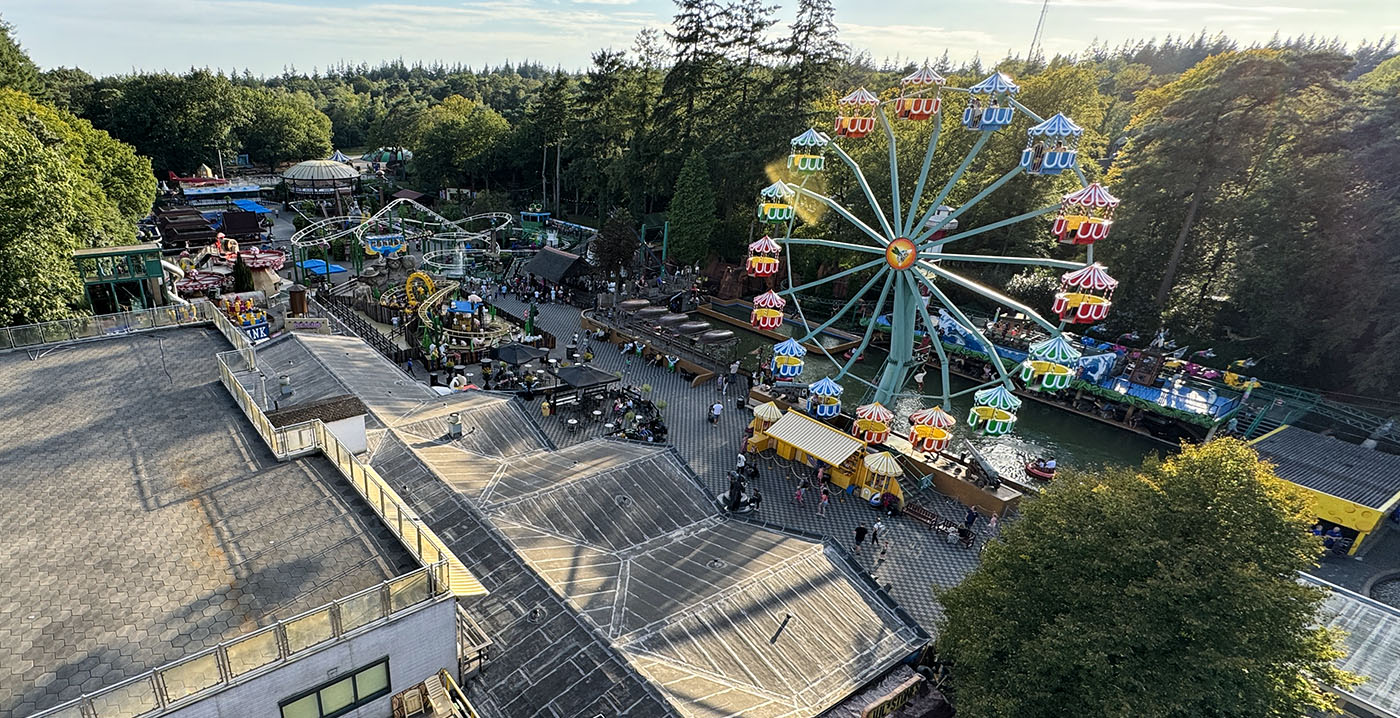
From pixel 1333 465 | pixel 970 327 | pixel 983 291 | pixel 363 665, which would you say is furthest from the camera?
pixel 1333 465

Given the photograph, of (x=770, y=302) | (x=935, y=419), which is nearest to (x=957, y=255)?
(x=935, y=419)

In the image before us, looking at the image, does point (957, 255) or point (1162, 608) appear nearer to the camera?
point (1162, 608)

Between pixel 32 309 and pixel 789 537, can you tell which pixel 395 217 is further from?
pixel 789 537

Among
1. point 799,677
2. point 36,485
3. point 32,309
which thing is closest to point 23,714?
point 36,485

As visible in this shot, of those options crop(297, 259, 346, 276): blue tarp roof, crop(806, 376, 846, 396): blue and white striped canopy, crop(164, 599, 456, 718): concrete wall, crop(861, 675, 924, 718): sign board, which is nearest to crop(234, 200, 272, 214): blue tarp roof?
crop(297, 259, 346, 276): blue tarp roof

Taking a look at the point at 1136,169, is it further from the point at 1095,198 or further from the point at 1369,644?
the point at 1369,644

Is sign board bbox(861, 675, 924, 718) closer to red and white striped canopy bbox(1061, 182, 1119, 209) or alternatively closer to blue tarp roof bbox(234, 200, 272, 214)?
red and white striped canopy bbox(1061, 182, 1119, 209)
